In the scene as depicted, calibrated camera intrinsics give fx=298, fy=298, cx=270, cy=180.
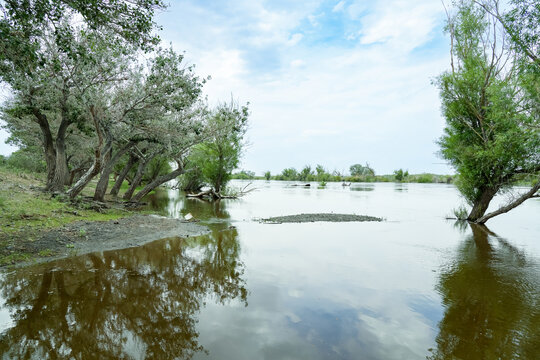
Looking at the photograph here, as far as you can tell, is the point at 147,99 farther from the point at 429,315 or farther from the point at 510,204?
the point at 510,204

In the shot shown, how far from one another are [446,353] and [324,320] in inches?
77.8

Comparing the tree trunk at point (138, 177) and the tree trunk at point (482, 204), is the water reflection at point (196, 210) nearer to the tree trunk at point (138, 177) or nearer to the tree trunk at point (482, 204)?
the tree trunk at point (138, 177)

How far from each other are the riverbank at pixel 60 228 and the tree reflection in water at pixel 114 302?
92 cm

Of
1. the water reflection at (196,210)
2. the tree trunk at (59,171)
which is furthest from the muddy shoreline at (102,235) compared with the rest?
the tree trunk at (59,171)

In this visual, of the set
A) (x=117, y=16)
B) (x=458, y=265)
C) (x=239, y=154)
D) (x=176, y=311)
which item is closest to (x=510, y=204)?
(x=458, y=265)

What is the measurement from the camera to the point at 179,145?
20.7 m

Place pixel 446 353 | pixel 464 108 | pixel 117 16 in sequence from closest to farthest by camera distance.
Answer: pixel 446 353
pixel 117 16
pixel 464 108

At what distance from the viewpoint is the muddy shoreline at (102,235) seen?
859cm

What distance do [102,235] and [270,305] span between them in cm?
755

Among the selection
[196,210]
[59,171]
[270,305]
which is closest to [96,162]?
[59,171]

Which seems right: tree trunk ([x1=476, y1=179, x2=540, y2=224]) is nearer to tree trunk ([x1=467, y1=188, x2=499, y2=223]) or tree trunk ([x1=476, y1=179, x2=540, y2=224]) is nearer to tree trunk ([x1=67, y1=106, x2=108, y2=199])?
tree trunk ([x1=467, y1=188, x2=499, y2=223])

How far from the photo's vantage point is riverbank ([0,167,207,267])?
27.7ft

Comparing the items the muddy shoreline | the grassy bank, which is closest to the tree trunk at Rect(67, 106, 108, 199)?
the grassy bank

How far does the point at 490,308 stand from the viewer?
632 cm
